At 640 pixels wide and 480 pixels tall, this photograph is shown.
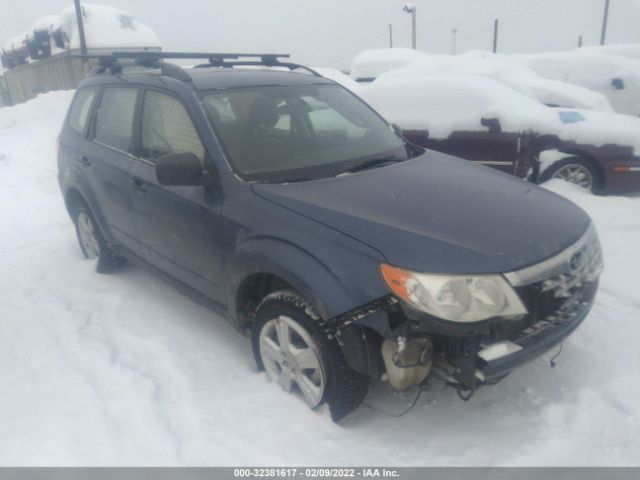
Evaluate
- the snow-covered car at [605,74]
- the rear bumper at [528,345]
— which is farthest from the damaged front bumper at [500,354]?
the snow-covered car at [605,74]

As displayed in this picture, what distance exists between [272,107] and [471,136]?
3.64m

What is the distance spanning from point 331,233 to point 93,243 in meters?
2.99

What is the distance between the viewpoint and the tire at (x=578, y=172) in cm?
588

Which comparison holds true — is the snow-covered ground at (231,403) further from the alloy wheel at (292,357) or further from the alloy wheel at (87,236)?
the alloy wheel at (87,236)

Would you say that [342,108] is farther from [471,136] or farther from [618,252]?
[471,136]

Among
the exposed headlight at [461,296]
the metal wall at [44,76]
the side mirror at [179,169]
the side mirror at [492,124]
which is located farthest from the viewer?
the metal wall at [44,76]

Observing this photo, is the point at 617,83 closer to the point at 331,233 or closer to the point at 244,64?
the point at 244,64

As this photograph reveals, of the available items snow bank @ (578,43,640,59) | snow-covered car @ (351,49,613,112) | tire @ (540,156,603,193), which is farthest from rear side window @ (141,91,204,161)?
snow bank @ (578,43,640,59)

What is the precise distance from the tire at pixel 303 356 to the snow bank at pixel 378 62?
11.6 metres

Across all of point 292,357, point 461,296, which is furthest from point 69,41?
point 461,296

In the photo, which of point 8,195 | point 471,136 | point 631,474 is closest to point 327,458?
point 631,474

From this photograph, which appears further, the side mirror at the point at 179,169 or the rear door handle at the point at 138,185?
the rear door handle at the point at 138,185

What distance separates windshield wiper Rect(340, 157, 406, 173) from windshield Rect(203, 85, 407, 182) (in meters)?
0.02

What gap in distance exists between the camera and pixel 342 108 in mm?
3609
